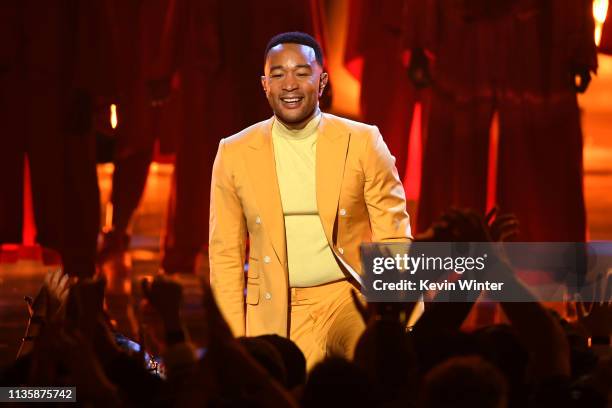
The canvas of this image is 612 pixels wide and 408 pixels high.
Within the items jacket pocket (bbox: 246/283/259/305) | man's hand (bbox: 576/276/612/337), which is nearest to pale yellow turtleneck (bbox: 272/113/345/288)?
jacket pocket (bbox: 246/283/259/305)

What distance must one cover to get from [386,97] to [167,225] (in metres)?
1.29

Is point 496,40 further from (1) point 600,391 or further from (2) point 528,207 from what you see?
(1) point 600,391

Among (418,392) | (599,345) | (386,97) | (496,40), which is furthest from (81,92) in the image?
(418,392)

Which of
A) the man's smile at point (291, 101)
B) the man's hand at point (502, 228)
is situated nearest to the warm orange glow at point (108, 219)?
the man's smile at point (291, 101)

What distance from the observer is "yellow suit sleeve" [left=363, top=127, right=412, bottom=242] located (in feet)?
11.4

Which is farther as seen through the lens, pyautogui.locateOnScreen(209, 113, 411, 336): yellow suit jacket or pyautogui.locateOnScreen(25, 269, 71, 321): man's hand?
pyautogui.locateOnScreen(209, 113, 411, 336): yellow suit jacket

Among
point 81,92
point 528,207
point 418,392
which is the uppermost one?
point 81,92

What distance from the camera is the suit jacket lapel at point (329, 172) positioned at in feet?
11.4

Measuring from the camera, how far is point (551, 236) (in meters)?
5.71

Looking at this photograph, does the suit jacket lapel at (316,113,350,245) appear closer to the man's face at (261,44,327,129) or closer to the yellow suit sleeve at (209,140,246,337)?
the man's face at (261,44,327,129)

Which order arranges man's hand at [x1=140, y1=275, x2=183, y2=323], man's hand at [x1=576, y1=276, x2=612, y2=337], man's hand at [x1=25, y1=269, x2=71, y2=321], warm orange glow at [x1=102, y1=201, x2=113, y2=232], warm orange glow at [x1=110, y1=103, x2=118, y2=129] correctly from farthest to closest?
warm orange glow at [x1=102, y1=201, x2=113, y2=232]
warm orange glow at [x1=110, y1=103, x2=118, y2=129]
man's hand at [x1=576, y1=276, x2=612, y2=337]
man's hand at [x1=25, y1=269, x2=71, y2=321]
man's hand at [x1=140, y1=275, x2=183, y2=323]

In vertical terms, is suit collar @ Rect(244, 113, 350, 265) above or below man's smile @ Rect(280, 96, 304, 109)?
below

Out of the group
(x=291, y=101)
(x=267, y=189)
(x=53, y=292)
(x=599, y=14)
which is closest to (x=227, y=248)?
(x=267, y=189)

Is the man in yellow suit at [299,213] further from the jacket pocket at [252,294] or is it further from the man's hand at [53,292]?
the man's hand at [53,292]
